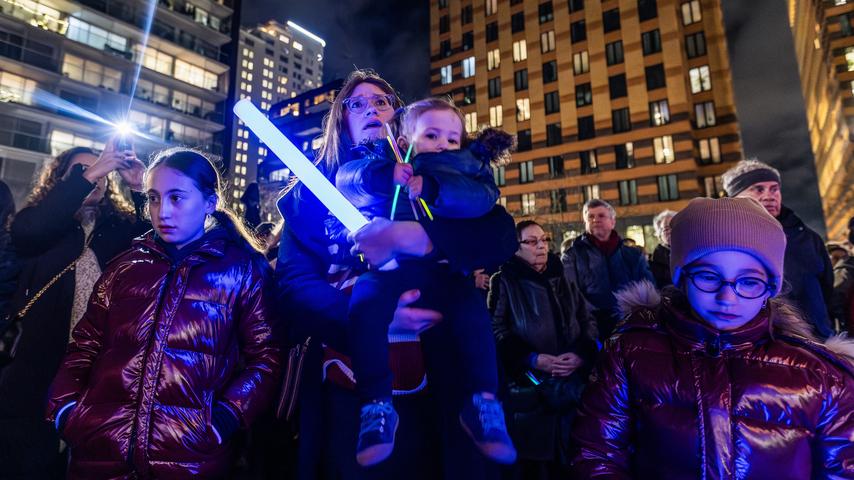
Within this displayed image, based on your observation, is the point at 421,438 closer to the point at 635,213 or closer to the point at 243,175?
the point at 635,213

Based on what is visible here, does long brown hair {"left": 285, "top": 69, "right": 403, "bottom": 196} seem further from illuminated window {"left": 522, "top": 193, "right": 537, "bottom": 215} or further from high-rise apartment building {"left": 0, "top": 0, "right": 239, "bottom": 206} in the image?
illuminated window {"left": 522, "top": 193, "right": 537, "bottom": 215}

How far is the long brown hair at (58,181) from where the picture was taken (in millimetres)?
3043

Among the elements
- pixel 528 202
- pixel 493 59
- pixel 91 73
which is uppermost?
pixel 493 59

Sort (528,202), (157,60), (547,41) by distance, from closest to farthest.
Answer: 1. (157,60)
2. (528,202)
3. (547,41)

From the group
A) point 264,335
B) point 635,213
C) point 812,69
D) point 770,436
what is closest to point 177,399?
point 264,335

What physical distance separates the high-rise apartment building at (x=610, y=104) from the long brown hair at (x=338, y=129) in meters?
30.9

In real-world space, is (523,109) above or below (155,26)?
below

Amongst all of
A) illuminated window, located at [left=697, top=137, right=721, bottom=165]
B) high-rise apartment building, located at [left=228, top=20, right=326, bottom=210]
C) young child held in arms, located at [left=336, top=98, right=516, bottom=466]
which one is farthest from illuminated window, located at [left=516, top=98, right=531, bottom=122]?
high-rise apartment building, located at [left=228, top=20, right=326, bottom=210]

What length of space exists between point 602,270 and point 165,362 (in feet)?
15.6

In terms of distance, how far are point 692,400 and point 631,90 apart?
137ft

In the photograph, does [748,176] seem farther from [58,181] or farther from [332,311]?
[58,181]

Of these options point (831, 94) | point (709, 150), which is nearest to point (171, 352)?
point (709, 150)

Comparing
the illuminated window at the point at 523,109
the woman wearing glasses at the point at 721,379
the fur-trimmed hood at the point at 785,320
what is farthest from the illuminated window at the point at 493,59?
the woman wearing glasses at the point at 721,379

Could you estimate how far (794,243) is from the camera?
13.2ft
